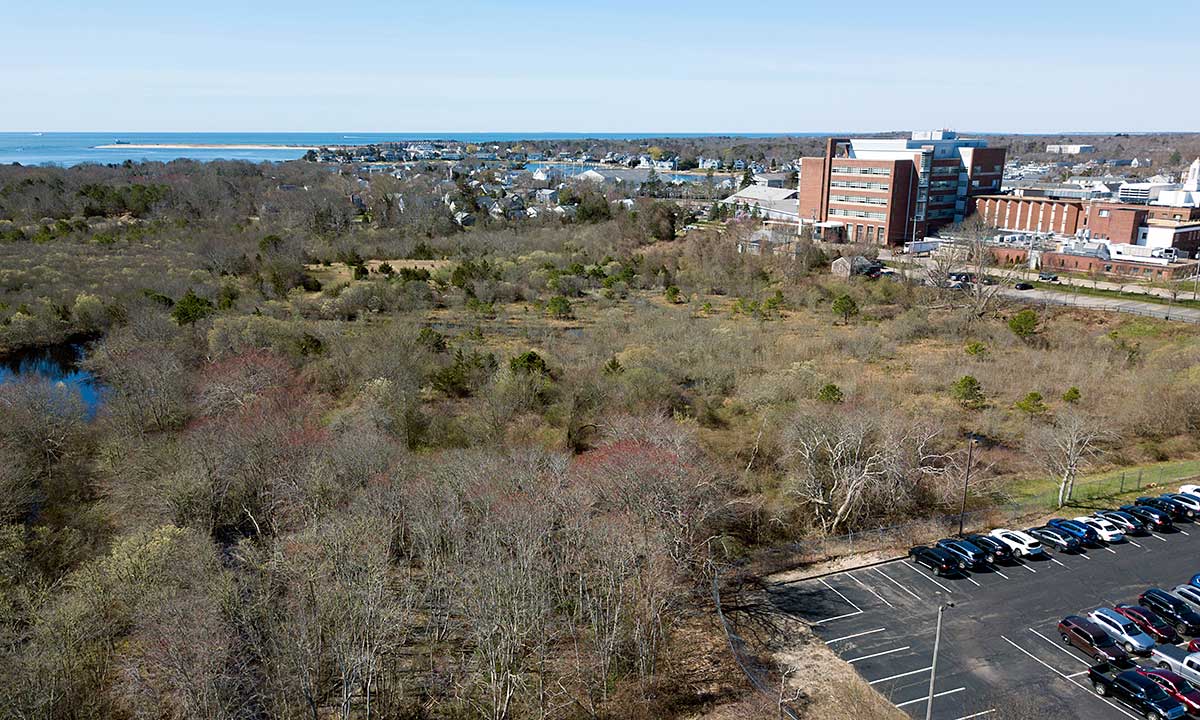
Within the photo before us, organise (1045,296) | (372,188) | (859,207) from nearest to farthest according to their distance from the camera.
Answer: (1045,296)
(859,207)
(372,188)

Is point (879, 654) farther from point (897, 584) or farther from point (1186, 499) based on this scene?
point (1186, 499)

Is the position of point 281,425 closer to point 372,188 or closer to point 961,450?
point 961,450

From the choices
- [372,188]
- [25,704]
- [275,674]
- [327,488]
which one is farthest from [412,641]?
[372,188]

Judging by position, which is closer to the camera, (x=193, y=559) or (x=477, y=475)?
(x=193, y=559)

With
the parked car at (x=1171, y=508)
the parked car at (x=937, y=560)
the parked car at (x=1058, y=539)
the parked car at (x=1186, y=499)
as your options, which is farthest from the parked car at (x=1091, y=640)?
the parked car at (x=1186, y=499)

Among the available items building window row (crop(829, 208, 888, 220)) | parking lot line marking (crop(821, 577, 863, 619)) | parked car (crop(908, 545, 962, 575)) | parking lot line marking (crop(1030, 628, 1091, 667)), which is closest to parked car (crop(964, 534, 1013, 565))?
parked car (crop(908, 545, 962, 575))

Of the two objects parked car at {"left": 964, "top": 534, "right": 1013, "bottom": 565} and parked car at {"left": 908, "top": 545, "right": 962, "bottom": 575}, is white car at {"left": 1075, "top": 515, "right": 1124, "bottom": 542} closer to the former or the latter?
parked car at {"left": 964, "top": 534, "right": 1013, "bottom": 565}
